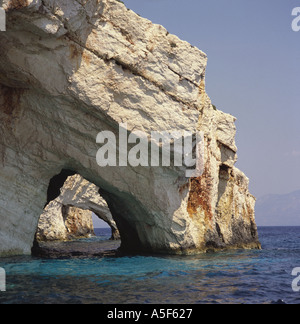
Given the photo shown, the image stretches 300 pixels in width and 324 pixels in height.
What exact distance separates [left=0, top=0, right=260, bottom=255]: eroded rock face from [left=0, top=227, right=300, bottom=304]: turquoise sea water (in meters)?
2.92

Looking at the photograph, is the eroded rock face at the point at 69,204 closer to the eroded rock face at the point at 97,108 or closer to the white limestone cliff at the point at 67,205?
the white limestone cliff at the point at 67,205

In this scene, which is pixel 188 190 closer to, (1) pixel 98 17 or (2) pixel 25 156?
(2) pixel 25 156

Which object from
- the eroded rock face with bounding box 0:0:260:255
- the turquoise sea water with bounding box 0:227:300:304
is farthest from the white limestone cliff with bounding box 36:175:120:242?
the turquoise sea water with bounding box 0:227:300:304

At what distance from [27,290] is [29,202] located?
8062mm

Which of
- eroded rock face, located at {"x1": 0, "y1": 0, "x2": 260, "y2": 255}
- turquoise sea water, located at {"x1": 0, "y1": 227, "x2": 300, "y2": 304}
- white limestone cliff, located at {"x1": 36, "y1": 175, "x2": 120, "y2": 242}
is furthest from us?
white limestone cliff, located at {"x1": 36, "y1": 175, "x2": 120, "y2": 242}

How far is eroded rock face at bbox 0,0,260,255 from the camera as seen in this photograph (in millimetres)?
14859

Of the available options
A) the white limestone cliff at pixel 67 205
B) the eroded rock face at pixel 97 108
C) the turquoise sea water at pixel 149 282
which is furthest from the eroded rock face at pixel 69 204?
the turquoise sea water at pixel 149 282

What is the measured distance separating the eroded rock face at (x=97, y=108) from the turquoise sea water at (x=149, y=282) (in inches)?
115

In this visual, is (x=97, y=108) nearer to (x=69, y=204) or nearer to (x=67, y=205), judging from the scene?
(x=69, y=204)

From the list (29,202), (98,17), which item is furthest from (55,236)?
(98,17)

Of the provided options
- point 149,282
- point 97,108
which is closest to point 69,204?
point 97,108

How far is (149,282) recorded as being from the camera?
11773 millimetres

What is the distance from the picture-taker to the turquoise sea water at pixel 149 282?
9.66 metres

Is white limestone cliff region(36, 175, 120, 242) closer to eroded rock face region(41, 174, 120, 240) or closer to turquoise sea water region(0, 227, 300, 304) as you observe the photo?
eroded rock face region(41, 174, 120, 240)
